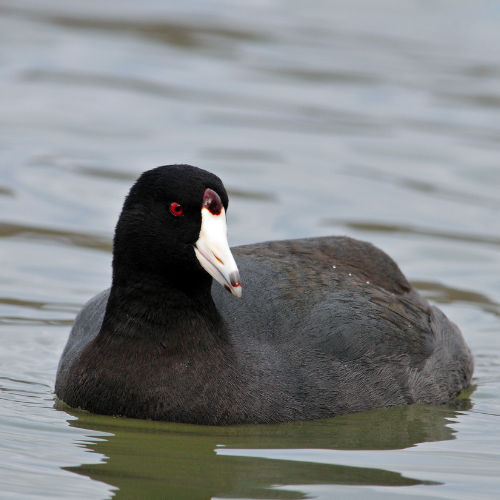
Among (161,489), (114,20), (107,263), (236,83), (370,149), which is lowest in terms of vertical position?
(161,489)

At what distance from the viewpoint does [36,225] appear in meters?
10.8

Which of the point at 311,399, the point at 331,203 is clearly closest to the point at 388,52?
the point at 331,203

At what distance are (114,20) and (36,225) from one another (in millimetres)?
8259

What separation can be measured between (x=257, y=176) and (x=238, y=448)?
638 centimetres

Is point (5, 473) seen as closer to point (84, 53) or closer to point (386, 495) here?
point (386, 495)

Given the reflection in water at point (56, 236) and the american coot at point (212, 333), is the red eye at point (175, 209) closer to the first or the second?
the american coot at point (212, 333)

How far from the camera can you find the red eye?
6.43 metres

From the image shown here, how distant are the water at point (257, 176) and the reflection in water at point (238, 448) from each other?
15mm

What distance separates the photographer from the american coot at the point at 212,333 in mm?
6453

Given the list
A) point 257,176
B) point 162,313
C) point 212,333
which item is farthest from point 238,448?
point 257,176

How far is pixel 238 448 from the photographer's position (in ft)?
20.7

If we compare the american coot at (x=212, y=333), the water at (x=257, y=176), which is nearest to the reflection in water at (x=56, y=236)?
the water at (x=257, y=176)

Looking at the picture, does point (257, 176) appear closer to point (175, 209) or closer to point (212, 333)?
point (212, 333)

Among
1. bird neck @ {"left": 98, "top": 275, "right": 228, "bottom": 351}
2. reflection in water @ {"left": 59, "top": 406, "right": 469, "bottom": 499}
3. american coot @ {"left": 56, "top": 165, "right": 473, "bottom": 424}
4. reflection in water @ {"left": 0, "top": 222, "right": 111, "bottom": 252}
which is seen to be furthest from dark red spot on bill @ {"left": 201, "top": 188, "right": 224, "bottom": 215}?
reflection in water @ {"left": 0, "top": 222, "right": 111, "bottom": 252}
